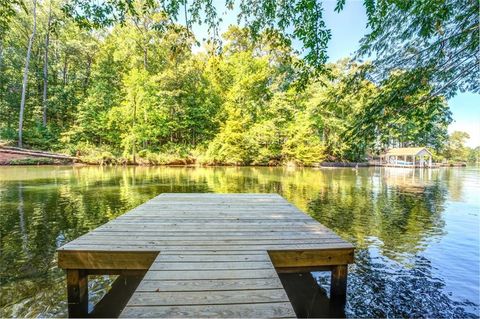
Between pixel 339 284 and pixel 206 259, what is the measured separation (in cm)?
149

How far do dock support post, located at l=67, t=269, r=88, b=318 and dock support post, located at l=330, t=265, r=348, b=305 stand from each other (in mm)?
2597

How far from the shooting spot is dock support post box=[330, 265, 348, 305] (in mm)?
2811

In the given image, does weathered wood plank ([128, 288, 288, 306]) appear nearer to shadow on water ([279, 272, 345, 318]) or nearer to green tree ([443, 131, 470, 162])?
shadow on water ([279, 272, 345, 318])

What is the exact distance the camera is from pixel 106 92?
1040 inches

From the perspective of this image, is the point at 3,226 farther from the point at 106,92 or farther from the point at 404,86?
the point at 106,92

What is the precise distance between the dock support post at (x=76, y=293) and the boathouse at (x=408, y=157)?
128 feet

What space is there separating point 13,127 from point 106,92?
9.05 m

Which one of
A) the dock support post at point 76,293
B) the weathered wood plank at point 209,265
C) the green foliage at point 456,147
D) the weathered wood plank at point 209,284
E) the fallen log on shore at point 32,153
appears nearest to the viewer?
the weathered wood plank at point 209,284

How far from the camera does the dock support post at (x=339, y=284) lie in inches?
111

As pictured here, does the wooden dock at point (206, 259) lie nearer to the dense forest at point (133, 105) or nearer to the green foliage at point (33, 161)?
the dense forest at point (133, 105)

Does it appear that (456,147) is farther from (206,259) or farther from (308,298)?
(206,259)

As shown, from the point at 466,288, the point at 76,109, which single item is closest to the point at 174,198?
the point at 466,288

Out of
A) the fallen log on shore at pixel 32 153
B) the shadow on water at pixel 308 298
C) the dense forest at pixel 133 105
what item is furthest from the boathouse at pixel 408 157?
the shadow on water at pixel 308 298

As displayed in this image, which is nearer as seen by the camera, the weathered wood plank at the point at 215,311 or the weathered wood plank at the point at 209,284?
the weathered wood plank at the point at 215,311
